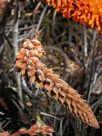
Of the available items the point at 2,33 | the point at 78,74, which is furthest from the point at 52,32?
the point at 2,33

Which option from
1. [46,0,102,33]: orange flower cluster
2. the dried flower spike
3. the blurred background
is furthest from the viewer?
the blurred background

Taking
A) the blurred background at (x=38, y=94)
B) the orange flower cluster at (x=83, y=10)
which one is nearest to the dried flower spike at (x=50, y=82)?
the orange flower cluster at (x=83, y=10)

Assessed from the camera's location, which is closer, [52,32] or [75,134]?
[75,134]

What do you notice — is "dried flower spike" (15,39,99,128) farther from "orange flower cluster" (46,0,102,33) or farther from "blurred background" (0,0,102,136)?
"blurred background" (0,0,102,136)

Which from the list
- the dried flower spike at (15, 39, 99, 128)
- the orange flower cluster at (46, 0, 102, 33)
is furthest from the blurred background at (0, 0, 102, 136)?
the dried flower spike at (15, 39, 99, 128)

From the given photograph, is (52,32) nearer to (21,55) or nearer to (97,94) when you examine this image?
(97,94)

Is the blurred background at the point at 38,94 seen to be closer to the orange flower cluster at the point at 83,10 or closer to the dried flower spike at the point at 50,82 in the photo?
the orange flower cluster at the point at 83,10
